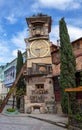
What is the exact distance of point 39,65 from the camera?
27.0 meters

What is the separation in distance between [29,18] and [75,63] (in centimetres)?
1082

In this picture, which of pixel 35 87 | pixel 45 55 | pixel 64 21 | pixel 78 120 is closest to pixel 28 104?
pixel 35 87

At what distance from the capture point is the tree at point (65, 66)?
21.6 m

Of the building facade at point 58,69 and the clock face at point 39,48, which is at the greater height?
the clock face at point 39,48

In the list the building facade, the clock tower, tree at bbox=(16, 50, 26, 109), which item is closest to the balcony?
the clock tower

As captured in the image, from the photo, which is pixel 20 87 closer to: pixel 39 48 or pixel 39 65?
pixel 39 65

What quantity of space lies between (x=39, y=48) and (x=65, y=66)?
7.62 metres

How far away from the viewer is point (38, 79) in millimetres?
26297

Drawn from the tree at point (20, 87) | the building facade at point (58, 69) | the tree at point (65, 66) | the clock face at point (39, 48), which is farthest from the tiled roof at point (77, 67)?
the tree at point (20, 87)

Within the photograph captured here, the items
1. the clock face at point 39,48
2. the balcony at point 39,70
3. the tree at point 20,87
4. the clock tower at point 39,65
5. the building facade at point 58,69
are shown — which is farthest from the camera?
the clock face at point 39,48

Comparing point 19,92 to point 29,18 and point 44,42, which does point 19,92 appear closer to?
point 44,42

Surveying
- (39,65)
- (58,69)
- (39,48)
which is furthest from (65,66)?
(39,48)

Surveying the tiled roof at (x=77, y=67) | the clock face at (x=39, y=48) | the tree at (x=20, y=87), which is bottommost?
the tree at (x=20, y=87)

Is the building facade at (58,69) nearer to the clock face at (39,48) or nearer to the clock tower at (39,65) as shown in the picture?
the clock tower at (39,65)
